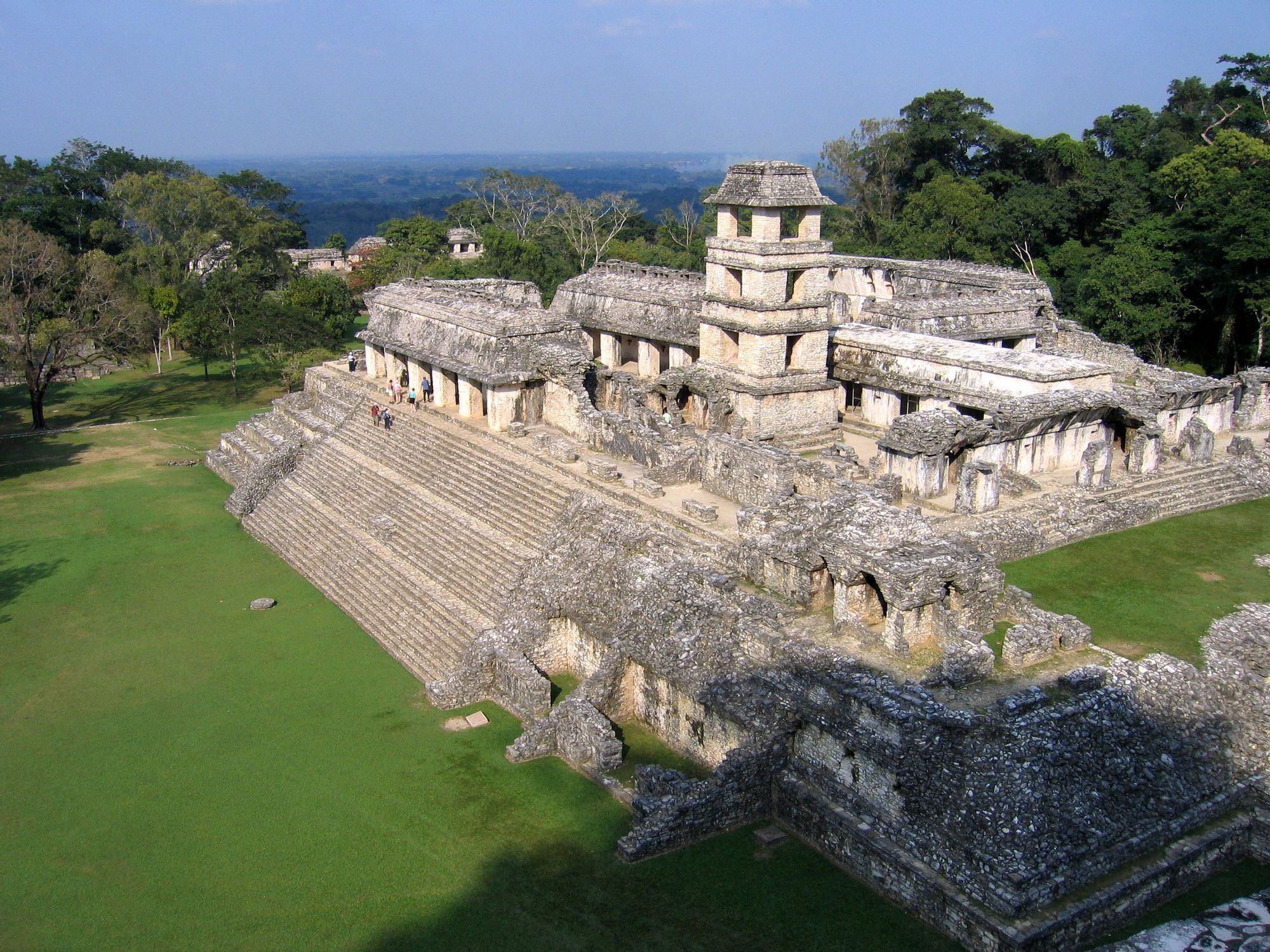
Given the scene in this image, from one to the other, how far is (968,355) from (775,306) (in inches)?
154

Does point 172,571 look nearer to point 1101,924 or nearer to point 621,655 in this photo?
point 621,655

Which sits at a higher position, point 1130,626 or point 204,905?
point 1130,626

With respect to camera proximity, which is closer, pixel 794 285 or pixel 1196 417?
pixel 1196 417

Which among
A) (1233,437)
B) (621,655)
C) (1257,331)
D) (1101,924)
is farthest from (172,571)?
(1257,331)

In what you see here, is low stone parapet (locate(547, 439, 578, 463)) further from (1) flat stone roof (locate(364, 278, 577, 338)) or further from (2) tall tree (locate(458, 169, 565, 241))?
(2) tall tree (locate(458, 169, 565, 241))

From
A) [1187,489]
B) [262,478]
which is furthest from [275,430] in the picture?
[1187,489]

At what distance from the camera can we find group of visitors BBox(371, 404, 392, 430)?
2328cm

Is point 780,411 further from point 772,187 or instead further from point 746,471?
point 746,471

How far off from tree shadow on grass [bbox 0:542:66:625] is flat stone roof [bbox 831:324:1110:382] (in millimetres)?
15988

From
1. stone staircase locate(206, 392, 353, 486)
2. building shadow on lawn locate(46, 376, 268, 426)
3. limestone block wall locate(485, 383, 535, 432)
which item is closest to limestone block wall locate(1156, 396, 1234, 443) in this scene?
limestone block wall locate(485, 383, 535, 432)

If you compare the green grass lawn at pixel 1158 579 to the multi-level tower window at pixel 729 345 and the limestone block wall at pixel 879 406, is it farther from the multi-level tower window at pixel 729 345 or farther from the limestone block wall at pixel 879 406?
the multi-level tower window at pixel 729 345

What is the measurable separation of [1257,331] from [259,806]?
2755 cm

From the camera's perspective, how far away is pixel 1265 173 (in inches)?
1107

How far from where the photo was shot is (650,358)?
87.5 feet
